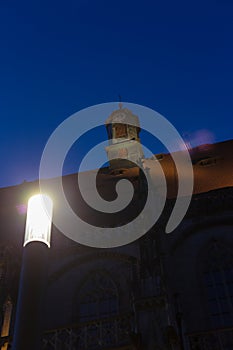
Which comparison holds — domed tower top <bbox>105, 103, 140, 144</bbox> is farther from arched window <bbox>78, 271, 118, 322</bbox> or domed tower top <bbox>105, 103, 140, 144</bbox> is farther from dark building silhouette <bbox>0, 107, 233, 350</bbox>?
arched window <bbox>78, 271, 118, 322</bbox>

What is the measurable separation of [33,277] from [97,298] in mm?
9897

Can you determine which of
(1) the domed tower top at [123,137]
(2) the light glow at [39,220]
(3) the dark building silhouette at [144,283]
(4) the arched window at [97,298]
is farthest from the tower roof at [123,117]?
(2) the light glow at [39,220]

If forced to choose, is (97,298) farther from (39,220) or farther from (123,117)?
(123,117)

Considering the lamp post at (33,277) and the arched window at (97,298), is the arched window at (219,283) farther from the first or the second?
the lamp post at (33,277)

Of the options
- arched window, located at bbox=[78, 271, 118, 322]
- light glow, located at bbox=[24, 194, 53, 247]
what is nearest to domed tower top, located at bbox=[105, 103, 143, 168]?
arched window, located at bbox=[78, 271, 118, 322]

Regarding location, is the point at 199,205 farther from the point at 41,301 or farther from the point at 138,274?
the point at 41,301

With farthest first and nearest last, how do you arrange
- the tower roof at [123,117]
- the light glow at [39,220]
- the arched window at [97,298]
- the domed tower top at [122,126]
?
the tower roof at [123,117] < the domed tower top at [122,126] < the arched window at [97,298] < the light glow at [39,220]

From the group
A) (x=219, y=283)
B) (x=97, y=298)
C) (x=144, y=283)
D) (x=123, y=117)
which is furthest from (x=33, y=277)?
(x=123, y=117)

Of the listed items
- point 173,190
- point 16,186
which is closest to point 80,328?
point 173,190

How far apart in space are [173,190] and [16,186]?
8253mm

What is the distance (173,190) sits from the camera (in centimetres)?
1504

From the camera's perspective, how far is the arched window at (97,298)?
11969 mm

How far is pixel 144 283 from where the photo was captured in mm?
10125

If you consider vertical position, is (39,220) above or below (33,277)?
above
